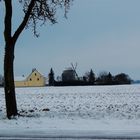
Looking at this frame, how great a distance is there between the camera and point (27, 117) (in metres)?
18.4

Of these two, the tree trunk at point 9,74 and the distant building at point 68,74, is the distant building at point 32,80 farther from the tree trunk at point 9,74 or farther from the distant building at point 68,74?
the tree trunk at point 9,74

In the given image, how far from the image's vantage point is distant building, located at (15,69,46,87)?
161375mm

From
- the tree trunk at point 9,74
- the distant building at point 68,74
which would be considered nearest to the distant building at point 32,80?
the distant building at point 68,74

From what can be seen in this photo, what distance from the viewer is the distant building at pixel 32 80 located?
529 ft

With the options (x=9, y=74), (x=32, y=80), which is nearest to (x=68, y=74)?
(x=32, y=80)

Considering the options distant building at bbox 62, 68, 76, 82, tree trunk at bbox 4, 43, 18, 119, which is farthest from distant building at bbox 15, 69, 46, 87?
tree trunk at bbox 4, 43, 18, 119

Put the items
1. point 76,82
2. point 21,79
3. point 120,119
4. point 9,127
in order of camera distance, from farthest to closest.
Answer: point 21,79
point 76,82
point 120,119
point 9,127

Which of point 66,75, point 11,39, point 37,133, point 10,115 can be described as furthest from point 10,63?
point 66,75

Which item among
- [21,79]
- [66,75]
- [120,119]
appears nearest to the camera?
[120,119]

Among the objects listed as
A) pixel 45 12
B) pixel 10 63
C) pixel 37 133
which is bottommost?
pixel 37 133

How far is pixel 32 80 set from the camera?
16450 centimetres

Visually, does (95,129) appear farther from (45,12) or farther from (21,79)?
(21,79)

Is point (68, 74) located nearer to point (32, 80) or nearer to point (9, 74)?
point (32, 80)

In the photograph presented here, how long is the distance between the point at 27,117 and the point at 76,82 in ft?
271
